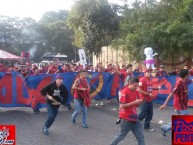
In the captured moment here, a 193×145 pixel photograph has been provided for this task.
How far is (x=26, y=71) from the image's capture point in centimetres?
1567

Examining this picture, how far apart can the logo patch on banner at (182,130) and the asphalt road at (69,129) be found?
2783mm

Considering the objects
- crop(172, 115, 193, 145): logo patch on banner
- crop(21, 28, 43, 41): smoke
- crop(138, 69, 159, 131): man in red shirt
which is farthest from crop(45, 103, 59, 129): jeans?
crop(21, 28, 43, 41): smoke

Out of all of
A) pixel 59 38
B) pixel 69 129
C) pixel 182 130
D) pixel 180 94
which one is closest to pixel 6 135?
pixel 182 130

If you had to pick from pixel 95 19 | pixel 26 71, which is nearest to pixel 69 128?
pixel 26 71

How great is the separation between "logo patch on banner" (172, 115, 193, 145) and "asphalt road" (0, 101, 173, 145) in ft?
9.13

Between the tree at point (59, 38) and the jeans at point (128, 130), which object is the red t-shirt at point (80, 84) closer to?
the jeans at point (128, 130)

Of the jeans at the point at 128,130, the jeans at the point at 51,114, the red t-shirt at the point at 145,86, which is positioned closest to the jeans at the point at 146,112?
the red t-shirt at the point at 145,86

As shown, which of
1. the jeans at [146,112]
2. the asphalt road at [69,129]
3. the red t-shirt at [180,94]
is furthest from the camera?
the jeans at [146,112]

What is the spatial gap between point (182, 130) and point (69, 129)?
4.90 metres

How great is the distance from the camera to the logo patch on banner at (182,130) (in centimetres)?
492

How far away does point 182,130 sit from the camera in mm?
4930

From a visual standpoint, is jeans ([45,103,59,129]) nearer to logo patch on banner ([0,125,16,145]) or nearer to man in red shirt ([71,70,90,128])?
man in red shirt ([71,70,90,128])

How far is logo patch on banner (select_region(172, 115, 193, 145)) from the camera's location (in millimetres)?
4918

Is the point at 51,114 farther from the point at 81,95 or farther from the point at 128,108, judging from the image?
the point at 128,108
